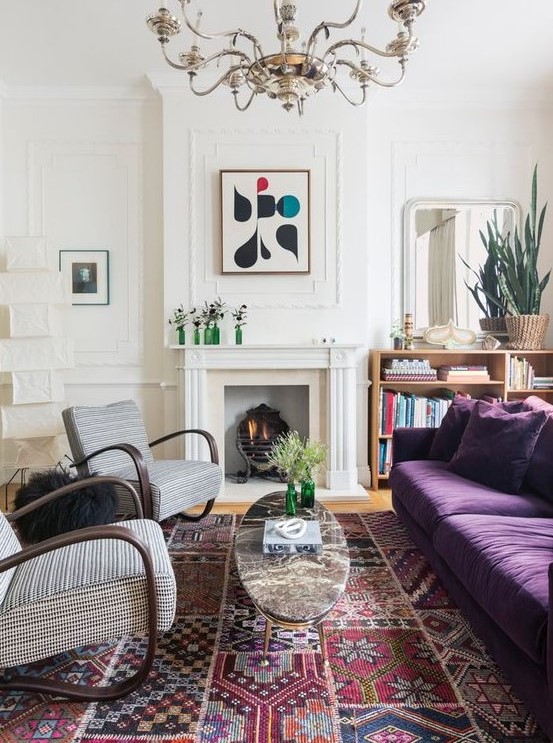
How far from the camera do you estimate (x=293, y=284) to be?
4.04 meters

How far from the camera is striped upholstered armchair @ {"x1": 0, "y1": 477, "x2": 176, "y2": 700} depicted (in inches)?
63.2

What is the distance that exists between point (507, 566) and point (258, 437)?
261 cm

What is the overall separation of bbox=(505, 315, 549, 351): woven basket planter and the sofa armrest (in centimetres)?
126

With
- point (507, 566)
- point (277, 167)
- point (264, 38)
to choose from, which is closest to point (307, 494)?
point (507, 566)

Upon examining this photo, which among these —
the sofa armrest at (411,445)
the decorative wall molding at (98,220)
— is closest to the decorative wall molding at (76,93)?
the decorative wall molding at (98,220)

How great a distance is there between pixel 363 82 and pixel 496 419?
177 centimetres

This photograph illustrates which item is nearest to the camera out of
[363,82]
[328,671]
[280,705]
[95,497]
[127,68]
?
[280,705]

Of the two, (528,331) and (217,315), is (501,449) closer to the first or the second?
(528,331)

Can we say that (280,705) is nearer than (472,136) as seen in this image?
Yes

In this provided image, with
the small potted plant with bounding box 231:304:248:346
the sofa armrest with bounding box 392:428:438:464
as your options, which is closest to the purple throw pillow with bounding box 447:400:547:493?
the sofa armrest with bounding box 392:428:438:464

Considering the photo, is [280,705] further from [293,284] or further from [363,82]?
[293,284]

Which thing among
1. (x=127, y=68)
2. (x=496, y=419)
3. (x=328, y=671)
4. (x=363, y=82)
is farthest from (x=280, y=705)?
(x=127, y=68)

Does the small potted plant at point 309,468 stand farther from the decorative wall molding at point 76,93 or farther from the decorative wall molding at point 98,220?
the decorative wall molding at point 76,93

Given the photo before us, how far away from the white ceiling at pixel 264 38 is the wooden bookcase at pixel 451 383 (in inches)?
80.7
